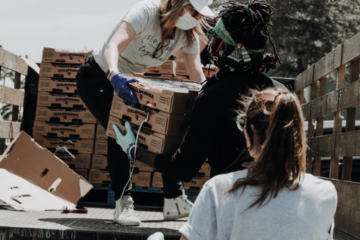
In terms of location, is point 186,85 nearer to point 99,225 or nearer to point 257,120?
point 99,225

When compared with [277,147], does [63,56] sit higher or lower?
higher

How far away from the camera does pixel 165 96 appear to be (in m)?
3.35

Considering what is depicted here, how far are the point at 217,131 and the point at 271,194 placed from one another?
1.13 meters

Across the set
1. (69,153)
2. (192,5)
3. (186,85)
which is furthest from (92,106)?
(69,153)

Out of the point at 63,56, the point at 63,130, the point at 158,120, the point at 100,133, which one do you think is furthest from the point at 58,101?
the point at 158,120

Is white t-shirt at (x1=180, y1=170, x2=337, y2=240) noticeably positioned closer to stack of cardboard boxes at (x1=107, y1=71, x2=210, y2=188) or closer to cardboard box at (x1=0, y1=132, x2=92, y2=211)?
stack of cardboard boxes at (x1=107, y1=71, x2=210, y2=188)

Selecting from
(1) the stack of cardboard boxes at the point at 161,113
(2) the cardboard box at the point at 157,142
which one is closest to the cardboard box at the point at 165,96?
(1) the stack of cardboard boxes at the point at 161,113

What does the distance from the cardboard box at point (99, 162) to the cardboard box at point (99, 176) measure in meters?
0.04

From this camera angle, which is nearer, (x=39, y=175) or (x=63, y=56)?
(x=39, y=175)

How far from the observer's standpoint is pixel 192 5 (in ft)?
12.2

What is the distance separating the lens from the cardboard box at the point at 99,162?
5.80 metres

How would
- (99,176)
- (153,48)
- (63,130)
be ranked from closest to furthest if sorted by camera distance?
(153,48) → (99,176) → (63,130)

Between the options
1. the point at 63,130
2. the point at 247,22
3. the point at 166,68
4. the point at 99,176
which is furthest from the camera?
the point at 63,130

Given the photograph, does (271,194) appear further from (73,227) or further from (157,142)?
→ (73,227)
